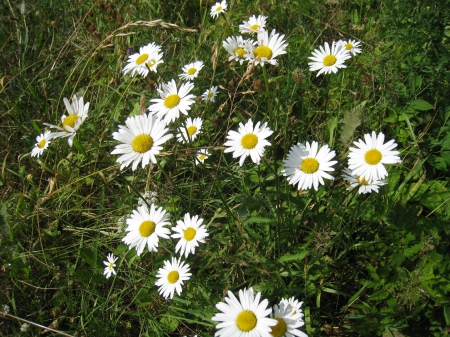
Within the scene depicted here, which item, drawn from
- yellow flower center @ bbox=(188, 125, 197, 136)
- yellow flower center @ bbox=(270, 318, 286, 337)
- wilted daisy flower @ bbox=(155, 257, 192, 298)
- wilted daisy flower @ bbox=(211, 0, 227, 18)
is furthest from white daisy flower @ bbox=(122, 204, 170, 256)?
wilted daisy flower @ bbox=(211, 0, 227, 18)

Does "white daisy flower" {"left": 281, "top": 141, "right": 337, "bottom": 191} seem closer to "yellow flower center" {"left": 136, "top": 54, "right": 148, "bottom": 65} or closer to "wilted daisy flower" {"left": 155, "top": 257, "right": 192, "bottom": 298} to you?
"wilted daisy flower" {"left": 155, "top": 257, "right": 192, "bottom": 298}

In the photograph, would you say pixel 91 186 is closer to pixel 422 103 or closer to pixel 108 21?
pixel 108 21

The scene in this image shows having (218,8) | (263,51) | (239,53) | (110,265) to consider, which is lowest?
(110,265)

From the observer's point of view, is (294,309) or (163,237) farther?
(163,237)

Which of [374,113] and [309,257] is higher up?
[374,113]

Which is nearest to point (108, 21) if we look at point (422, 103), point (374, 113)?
point (374, 113)

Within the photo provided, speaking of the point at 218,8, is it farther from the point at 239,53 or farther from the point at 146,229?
the point at 146,229

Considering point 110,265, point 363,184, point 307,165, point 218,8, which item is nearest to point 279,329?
point 307,165
